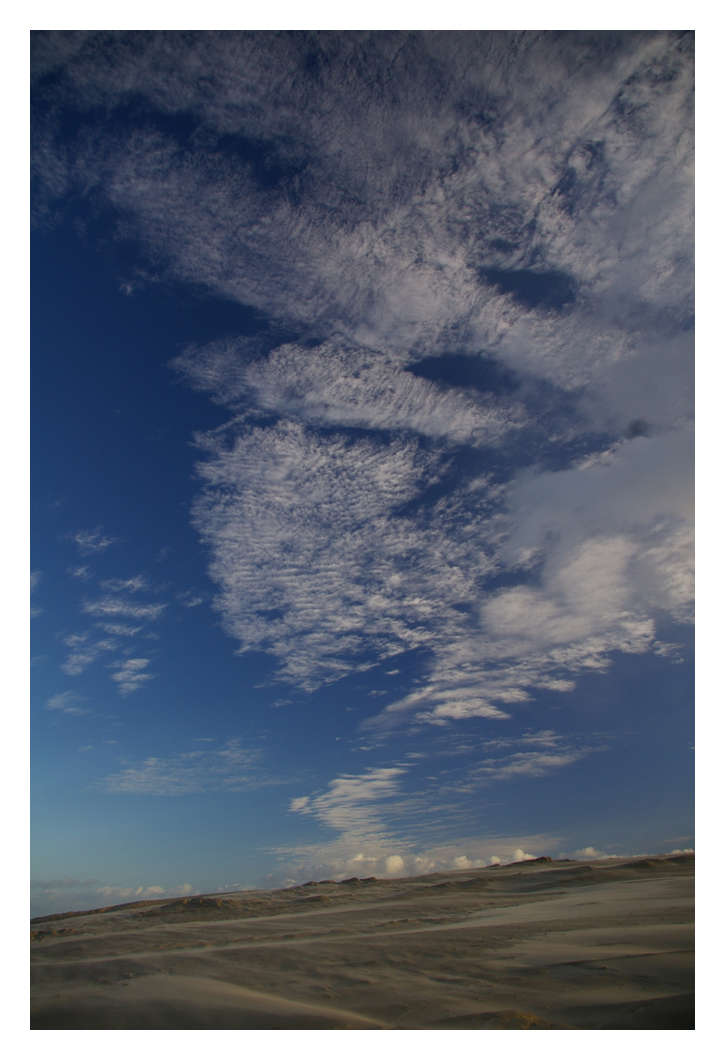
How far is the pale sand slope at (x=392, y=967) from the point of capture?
19.2 ft

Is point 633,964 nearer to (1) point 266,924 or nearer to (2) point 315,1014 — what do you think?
(2) point 315,1014

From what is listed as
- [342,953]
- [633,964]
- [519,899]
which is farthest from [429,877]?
[633,964]

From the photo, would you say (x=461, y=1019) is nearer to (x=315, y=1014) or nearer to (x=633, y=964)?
(x=315, y=1014)

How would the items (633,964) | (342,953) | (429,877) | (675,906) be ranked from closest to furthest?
1. (633,964)
2. (342,953)
3. (675,906)
4. (429,877)

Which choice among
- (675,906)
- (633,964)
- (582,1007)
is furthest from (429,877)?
(582,1007)

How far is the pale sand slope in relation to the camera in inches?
231

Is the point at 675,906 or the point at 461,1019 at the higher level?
the point at 461,1019

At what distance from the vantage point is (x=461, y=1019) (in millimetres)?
5805

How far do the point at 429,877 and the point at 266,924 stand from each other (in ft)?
35.1

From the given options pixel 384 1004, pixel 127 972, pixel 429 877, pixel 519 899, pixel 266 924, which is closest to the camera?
pixel 384 1004

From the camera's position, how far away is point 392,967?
310 inches
